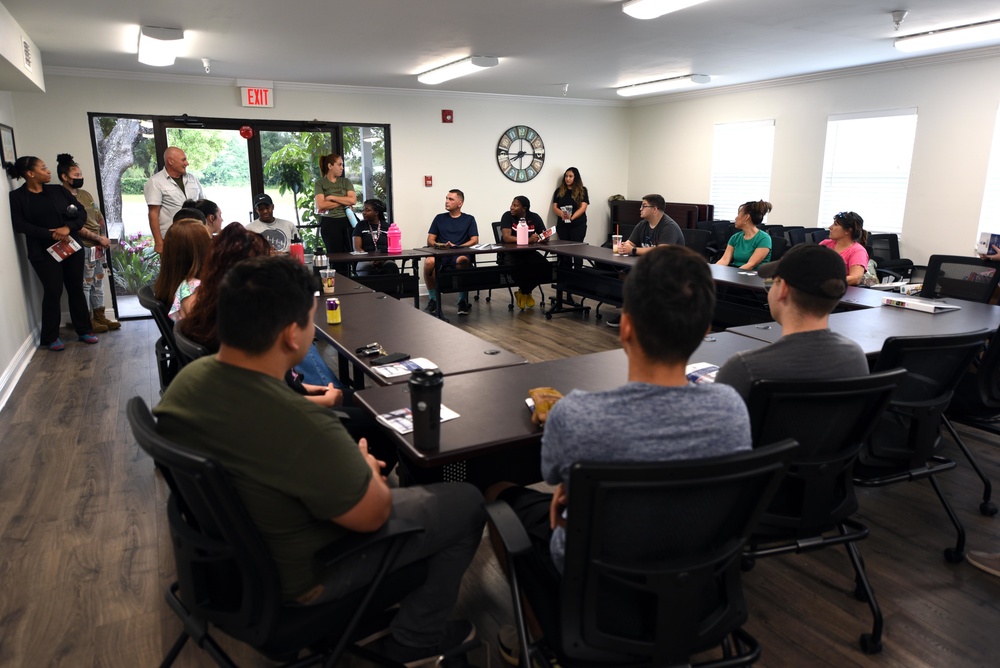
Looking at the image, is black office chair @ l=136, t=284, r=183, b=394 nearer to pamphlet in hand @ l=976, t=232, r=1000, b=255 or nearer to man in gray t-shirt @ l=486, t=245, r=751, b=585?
man in gray t-shirt @ l=486, t=245, r=751, b=585

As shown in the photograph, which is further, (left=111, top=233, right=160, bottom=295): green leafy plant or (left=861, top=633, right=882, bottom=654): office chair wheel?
(left=111, top=233, right=160, bottom=295): green leafy plant

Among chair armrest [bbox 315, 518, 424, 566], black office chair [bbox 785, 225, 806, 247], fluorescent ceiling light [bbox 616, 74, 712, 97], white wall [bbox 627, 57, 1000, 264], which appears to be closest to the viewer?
chair armrest [bbox 315, 518, 424, 566]

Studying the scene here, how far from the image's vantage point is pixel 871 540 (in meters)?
2.59

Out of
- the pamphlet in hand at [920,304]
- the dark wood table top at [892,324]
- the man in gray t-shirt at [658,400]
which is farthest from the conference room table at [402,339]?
the pamphlet in hand at [920,304]

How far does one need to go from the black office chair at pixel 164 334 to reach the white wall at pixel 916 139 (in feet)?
22.0

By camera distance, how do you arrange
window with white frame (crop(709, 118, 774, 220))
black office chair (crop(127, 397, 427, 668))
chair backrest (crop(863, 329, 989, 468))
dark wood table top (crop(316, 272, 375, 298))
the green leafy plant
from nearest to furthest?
black office chair (crop(127, 397, 427, 668)), chair backrest (crop(863, 329, 989, 468)), dark wood table top (crop(316, 272, 375, 298)), the green leafy plant, window with white frame (crop(709, 118, 774, 220))

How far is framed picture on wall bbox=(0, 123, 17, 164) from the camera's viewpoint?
17.2ft

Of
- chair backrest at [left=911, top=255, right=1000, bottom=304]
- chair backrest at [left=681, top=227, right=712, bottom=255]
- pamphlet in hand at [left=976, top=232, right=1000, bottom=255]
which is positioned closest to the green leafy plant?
chair backrest at [left=681, top=227, right=712, bottom=255]

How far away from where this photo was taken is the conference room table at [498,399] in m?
1.75

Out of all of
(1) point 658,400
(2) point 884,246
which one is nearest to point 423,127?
(2) point 884,246

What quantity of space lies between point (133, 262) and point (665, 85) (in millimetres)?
6433

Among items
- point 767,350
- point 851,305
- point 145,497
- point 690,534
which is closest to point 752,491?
point 690,534

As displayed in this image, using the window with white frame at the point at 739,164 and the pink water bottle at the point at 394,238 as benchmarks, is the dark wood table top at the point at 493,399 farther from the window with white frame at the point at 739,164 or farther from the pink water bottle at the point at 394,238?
the window with white frame at the point at 739,164

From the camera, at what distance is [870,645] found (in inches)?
76.8
